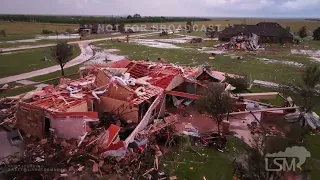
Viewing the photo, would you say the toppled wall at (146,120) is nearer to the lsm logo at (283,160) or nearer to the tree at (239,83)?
the lsm logo at (283,160)

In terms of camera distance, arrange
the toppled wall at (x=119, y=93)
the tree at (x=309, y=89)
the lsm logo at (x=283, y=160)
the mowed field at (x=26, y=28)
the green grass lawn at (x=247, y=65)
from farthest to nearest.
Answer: the mowed field at (x=26, y=28) < the green grass lawn at (x=247, y=65) < the toppled wall at (x=119, y=93) < the tree at (x=309, y=89) < the lsm logo at (x=283, y=160)

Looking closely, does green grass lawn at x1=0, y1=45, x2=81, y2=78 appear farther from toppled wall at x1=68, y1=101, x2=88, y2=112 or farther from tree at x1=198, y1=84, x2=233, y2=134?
tree at x1=198, y1=84, x2=233, y2=134

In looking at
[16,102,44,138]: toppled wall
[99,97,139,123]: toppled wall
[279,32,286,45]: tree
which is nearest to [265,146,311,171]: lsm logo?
[99,97,139,123]: toppled wall

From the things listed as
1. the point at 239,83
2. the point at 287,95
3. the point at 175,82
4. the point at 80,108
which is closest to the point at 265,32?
the point at 287,95

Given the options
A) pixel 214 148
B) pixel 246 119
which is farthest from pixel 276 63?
pixel 214 148

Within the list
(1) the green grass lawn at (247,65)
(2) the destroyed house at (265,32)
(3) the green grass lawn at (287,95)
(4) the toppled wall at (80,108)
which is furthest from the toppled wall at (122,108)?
(2) the destroyed house at (265,32)
